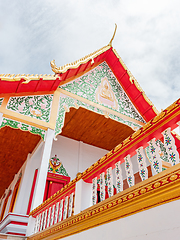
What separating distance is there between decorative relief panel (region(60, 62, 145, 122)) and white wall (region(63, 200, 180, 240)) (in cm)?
394

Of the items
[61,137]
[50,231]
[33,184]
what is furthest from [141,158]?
[61,137]

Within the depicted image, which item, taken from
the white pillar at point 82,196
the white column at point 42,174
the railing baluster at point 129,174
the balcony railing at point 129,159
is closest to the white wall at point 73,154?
the white column at point 42,174

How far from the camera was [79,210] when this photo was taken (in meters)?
2.15

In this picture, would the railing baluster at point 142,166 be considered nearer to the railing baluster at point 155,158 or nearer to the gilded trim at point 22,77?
the railing baluster at point 155,158

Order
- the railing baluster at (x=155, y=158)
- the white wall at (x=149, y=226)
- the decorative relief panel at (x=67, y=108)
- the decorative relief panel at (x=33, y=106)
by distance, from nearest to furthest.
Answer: the white wall at (x=149, y=226) < the railing baluster at (x=155, y=158) < the decorative relief panel at (x=33, y=106) < the decorative relief panel at (x=67, y=108)

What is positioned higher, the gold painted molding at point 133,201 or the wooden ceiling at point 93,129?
the wooden ceiling at point 93,129

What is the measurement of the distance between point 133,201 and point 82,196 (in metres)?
0.82

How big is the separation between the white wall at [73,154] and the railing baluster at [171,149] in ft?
16.7

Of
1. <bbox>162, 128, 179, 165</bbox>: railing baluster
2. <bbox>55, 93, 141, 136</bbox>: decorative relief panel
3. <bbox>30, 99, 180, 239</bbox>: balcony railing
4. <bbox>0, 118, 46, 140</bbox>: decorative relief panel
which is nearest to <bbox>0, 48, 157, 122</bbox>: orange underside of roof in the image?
<bbox>55, 93, 141, 136</bbox>: decorative relief panel

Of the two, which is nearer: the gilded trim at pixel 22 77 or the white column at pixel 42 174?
the white column at pixel 42 174

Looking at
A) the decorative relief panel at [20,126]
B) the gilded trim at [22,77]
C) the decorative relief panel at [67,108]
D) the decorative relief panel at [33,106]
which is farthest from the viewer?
the decorative relief panel at [67,108]

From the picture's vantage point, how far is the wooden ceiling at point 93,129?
5.80m

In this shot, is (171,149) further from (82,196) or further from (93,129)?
(93,129)

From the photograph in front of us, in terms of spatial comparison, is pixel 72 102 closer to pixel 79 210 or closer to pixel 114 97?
pixel 114 97
